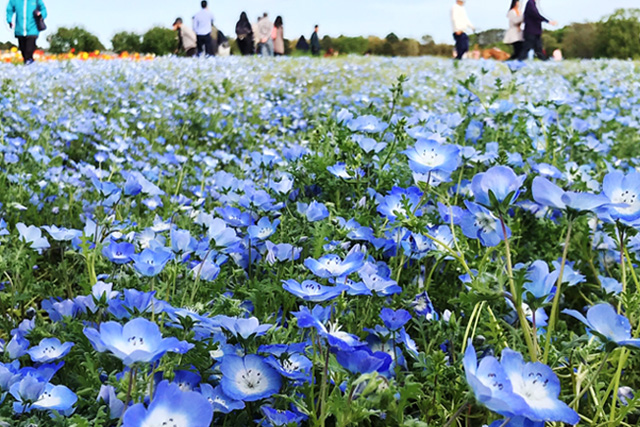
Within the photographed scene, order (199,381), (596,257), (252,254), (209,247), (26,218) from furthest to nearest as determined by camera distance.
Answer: (26,218) < (596,257) < (252,254) < (209,247) < (199,381)

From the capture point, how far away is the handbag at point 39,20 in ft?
31.2

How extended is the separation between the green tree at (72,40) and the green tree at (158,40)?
235 centimetres

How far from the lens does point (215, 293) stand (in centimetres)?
134

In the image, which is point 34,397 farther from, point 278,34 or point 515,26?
point 278,34

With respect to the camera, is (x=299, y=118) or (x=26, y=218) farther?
(x=299, y=118)

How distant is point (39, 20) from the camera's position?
9570 millimetres

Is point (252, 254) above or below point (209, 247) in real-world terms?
below

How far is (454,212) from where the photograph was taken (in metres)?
1.50

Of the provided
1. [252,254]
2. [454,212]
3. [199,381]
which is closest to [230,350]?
[199,381]

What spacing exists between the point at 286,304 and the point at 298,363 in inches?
10.7

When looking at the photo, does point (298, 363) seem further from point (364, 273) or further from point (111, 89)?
point (111, 89)

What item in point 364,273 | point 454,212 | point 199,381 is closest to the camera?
point 199,381

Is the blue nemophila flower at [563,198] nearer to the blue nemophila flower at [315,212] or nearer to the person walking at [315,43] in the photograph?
the blue nemophila flower at [315,212]

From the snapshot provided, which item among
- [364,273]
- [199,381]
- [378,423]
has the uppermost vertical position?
[364,273]
